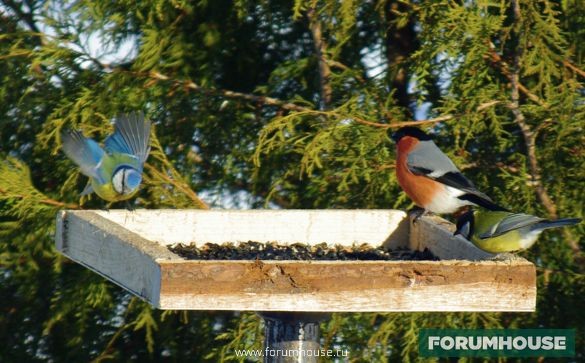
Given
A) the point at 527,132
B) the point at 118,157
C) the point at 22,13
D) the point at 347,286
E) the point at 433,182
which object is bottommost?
the point at 347,286

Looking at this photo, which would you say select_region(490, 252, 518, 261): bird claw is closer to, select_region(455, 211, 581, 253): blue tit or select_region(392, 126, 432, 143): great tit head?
select_region(455, 211, 581, 253): blue tit

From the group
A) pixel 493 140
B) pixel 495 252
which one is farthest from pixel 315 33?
pixel 495 252

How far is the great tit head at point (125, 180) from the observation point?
3.80 m

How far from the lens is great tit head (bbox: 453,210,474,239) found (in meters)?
3.28

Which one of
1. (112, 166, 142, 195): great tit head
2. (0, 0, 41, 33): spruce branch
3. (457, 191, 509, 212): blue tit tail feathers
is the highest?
(0, 0, 41, 33): spruce branch

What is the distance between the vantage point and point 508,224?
323 cm

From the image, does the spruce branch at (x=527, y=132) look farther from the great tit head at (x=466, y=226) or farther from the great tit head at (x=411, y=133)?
the great tit head at (x=466, y=226)

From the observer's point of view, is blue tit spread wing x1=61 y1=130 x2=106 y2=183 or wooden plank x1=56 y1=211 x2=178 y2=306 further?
blue tit spread wing x1=61 y1=130 x2=106 y2=183

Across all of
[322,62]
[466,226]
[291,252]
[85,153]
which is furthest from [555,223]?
[322,62]

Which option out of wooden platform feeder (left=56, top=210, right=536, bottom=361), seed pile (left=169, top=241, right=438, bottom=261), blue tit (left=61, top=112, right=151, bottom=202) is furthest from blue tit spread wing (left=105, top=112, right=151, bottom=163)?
wooden platform feeder (left=56, top=210, right=536, bottom=361)

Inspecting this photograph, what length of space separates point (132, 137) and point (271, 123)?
74 centimetres

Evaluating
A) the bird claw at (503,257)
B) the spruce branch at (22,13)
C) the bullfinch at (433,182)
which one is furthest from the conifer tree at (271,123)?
the bird claw at (503,257)

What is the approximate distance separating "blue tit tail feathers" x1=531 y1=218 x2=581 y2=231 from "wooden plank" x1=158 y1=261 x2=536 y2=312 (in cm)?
52

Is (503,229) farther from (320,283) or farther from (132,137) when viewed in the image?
(132,137)
